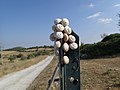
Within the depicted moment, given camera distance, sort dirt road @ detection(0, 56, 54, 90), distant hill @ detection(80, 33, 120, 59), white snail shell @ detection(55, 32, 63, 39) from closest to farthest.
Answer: white snail shell @ detection(55, 32, 63, 39)
dirt road @ detection(0, 56, 54, 90)
distant hill @ detection(80, 33, 120, 59)

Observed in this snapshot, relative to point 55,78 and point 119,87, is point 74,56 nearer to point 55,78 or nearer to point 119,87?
point 55,78

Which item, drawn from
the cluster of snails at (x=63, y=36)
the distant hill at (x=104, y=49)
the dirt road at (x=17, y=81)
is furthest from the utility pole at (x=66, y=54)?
the distant hill at (x=104, y=49)

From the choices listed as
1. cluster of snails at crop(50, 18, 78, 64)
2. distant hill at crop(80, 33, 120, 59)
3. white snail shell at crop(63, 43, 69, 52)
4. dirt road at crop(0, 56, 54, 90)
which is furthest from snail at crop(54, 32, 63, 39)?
distant hill at crop(80, 33, 120, 59)

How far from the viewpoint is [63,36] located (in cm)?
356

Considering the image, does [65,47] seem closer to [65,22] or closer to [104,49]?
[65,22]

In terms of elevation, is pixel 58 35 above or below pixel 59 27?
below

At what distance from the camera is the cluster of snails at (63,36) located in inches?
138

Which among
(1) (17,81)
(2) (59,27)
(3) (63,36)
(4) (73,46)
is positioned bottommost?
(1) (17,81)

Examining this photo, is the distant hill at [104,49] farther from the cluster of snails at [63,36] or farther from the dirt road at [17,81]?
the cluster of snails at [63,36]

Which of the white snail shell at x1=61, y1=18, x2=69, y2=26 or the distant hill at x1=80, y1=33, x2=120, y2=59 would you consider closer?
the white snail shell at x1=61, y1=18, x2=69, y2=26

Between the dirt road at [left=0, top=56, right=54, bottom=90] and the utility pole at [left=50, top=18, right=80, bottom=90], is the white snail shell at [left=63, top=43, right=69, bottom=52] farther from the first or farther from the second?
the dirt road at [left=0, top=56, right=54, bottom=90]

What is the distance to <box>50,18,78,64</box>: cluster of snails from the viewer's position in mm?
3512

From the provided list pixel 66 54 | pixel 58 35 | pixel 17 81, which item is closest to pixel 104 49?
pixel 17 81

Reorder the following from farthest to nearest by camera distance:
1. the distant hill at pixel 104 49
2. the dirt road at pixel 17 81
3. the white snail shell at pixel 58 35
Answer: the distant hill at pixel 104 49, the dirt road at pixel 17 81, the white snail shell at pixel 58 35
